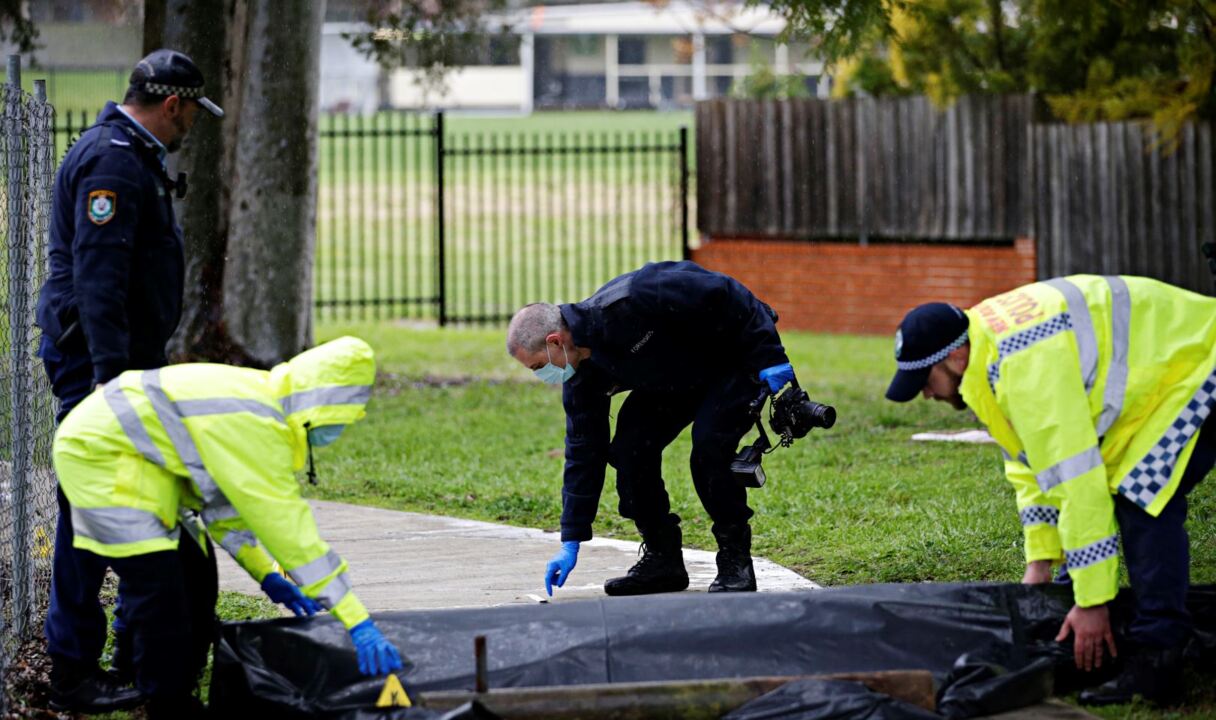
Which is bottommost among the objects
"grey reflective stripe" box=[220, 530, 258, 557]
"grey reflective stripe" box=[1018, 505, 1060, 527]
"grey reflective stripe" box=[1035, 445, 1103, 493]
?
"grey reflective stripe" box=[220, 530, 258, 557]

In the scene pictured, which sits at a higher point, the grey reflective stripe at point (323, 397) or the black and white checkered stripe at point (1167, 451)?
the grey reflective stripe at point (323, 397)

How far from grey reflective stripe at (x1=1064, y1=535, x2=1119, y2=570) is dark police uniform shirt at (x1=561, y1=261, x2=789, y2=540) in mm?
1533

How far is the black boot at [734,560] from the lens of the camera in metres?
6.29

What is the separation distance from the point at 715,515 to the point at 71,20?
24.7 meters

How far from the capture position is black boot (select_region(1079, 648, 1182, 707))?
489 centimetres

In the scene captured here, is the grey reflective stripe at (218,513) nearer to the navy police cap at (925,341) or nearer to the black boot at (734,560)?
the navy police cap at (925,341)

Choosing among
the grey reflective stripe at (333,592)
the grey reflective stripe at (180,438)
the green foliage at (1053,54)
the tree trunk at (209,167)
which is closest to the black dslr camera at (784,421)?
the grey reflective stripe at (333,592)

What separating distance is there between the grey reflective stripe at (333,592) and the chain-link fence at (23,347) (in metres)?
1.12

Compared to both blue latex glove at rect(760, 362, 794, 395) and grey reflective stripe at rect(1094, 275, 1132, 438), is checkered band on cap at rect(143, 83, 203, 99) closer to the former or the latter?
blue latex glove at rect(760, 362, 794, 395)

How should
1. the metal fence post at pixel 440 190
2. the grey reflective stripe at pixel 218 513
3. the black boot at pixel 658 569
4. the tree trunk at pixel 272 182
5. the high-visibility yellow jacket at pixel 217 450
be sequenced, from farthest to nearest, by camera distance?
the metal fence post at pixel 440 190 < the tree trunk at pixel 272 182 < the black boot at pixel 658 569 < the grey reflective stripe at pixel 218 513 < the high-visibility yellow jacket at pixel 217 450

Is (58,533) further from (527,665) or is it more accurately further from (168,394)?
(527,665)

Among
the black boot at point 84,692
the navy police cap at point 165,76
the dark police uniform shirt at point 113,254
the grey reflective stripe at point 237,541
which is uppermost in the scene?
the navy police cap at point 165,76

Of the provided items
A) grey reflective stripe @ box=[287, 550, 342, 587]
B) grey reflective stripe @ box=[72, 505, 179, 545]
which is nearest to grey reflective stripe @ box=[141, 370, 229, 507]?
grey reflective stripe @ box=[72, 505, 179, 545]

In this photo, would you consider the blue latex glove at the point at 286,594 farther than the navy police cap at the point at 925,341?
Yes
